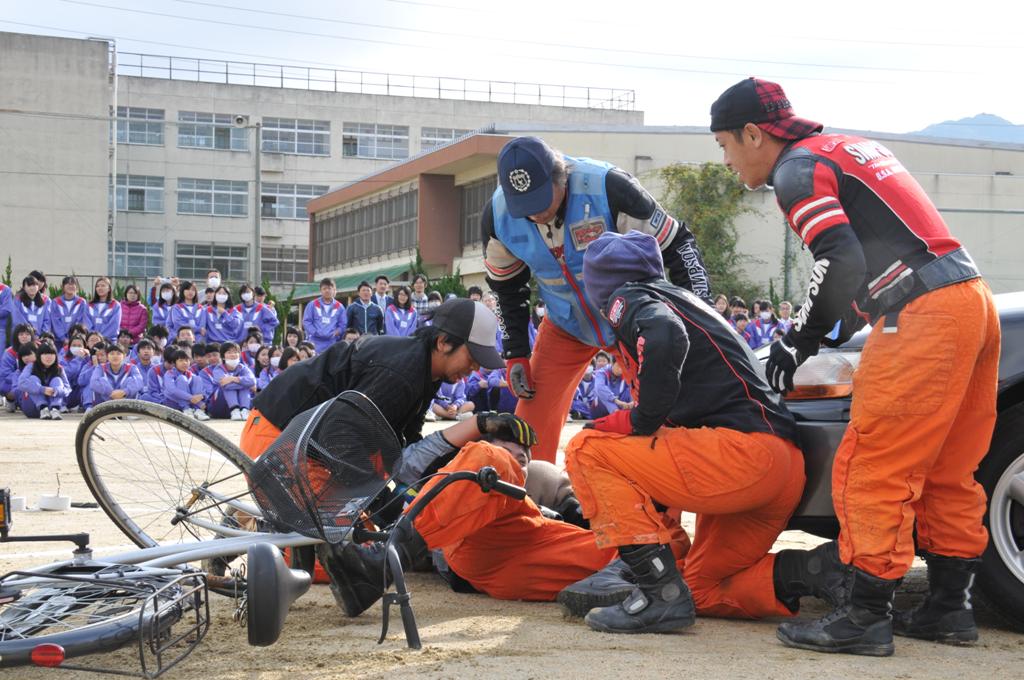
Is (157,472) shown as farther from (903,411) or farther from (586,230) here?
(903,411)

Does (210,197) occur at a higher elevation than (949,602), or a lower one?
higher

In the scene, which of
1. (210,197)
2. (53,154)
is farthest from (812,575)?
(210,197)

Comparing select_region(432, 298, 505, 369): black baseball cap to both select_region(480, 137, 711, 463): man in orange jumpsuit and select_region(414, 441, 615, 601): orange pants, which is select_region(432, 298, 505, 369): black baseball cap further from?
select_region(480, 137, 711, 463): man in orange jumpsuit

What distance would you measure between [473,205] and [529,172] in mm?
35334

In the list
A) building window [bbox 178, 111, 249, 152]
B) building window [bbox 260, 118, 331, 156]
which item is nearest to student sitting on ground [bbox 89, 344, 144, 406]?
building window [bbox 178, 111, 249, 152]

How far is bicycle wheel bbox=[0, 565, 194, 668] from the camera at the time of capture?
120 inches

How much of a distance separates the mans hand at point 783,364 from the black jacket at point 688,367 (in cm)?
17

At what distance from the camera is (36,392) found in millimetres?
16078

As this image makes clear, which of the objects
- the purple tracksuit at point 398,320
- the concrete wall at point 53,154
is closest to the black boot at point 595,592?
the purple tracksuit at point 398,320

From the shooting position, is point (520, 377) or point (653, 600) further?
point (520, 377)

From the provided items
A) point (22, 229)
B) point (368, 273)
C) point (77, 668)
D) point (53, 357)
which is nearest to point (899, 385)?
point (77, 668)

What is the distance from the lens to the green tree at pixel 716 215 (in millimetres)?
32625

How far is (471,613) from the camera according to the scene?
4.39 metres

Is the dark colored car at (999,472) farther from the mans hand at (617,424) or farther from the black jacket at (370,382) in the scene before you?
the black jacket at (370,382)
